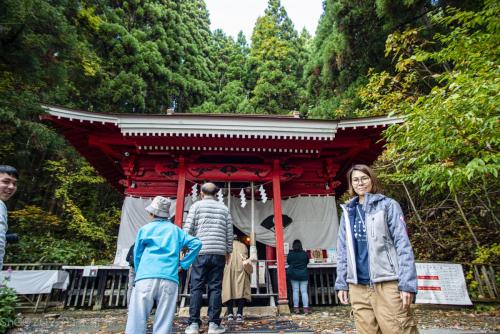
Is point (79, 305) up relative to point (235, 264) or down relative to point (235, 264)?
down

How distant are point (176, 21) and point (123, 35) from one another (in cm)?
520

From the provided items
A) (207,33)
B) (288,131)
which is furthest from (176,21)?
(288,131)

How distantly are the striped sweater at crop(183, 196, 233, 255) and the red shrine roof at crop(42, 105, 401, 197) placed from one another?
287 cm

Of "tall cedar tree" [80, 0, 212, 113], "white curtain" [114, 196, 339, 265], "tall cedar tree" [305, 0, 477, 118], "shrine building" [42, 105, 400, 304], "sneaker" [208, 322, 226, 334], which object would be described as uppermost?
"tall cedar tree" [80, 0, 212, 113]

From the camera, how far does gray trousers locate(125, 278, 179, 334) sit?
7.94 feet

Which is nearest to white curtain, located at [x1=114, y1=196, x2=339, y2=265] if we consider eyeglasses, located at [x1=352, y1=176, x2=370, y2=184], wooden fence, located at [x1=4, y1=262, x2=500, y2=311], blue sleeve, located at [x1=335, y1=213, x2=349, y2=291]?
wooden fence, located at [x1=4, y1=262, x2=500, y2=311]

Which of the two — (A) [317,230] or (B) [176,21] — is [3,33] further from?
(B) [176,21]

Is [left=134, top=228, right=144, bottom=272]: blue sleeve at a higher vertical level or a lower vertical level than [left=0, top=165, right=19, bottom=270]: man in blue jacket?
lower

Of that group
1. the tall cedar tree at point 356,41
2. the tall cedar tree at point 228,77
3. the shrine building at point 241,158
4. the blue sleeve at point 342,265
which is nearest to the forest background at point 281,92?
the tall cedar tree at point 356,41

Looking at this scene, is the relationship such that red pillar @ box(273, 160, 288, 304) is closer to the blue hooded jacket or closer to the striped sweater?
the striped sweater

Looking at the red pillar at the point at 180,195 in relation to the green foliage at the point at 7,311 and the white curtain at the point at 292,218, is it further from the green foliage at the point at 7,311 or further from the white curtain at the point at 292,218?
the green foliage at the point at 7,311

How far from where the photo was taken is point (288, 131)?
6.70 metres

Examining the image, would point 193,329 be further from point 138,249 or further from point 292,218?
point 292,218

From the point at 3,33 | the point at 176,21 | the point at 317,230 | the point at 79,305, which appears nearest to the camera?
the point at 3,33
